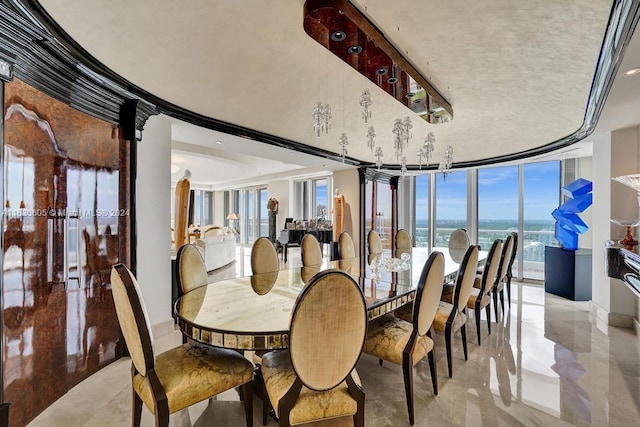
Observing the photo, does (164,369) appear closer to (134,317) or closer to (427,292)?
(134,317)

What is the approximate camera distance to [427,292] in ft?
6.40

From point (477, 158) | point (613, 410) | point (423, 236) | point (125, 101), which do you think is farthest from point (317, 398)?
point (423, 236)

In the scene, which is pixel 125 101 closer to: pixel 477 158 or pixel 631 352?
pixel 631 352

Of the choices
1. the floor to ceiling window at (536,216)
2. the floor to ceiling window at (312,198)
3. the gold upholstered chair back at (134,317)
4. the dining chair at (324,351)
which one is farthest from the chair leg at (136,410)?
the floor to ceiling window at (312,198)

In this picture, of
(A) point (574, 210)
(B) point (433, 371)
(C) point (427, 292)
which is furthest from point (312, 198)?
(C) point (427, 292)

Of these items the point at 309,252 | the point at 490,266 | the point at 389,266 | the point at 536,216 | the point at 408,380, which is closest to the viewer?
the point at 408,380

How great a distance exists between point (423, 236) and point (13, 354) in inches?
302

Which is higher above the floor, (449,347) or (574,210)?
(574,210)

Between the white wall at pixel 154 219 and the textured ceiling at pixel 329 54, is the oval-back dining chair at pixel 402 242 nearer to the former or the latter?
the textured ceiling at pixel 329 54

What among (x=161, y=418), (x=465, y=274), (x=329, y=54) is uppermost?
(x=329, y=54)

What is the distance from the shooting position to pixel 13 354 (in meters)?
1.81

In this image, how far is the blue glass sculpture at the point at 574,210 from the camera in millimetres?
4684

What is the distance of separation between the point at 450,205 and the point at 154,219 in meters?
6.50

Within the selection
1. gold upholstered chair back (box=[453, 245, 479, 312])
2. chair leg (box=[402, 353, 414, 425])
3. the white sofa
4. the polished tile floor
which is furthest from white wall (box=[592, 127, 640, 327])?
the white sofa
